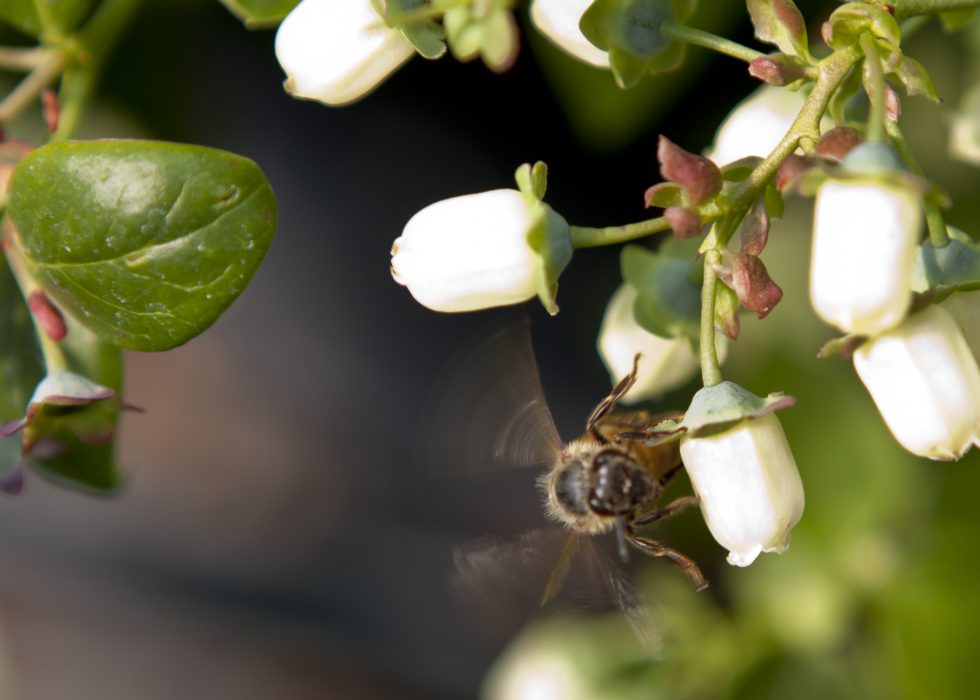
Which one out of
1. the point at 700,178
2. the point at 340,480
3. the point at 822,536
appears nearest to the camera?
the point at 700,178

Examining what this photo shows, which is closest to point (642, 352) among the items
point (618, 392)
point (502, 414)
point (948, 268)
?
point (618, 392)

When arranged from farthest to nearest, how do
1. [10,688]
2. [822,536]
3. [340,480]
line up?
1. [10,688]
2. [340,480]
3. [822,536]

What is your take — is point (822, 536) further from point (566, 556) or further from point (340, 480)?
point (340, 480)

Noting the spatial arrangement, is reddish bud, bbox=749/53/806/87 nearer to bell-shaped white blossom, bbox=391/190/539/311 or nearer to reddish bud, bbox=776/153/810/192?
reddish bud, bbox=776/153/810/192

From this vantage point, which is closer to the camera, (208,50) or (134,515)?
(208,50)

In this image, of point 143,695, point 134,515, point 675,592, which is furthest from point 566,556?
point 143,695

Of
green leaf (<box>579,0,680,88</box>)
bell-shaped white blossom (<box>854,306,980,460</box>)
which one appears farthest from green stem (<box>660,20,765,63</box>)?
bell-shaped white blossom (<box>854,306,980,460</box>)

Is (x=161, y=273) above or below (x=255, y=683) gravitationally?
above
